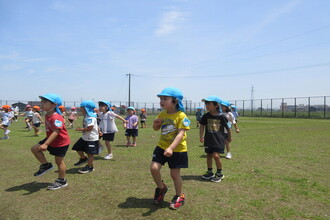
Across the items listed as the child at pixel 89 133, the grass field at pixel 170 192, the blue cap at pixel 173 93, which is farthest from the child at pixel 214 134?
the child at pixel 89 133

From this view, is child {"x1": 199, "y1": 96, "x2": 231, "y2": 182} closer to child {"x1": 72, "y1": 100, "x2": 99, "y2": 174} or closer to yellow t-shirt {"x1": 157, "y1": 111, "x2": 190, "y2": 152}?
yellow t-shirt {"x1": 157, "y1": 111, "x2": 190, "y2": 152}

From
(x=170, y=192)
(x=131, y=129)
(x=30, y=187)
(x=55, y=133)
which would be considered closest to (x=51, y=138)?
(x=55, y=133)

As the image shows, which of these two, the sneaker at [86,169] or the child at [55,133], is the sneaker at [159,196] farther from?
the sneaker at [86,169]

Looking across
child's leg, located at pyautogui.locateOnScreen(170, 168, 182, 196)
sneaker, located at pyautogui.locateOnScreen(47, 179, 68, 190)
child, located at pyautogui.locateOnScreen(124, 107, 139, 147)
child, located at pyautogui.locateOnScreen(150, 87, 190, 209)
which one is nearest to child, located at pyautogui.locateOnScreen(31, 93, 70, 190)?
sneaker, located at pyautogui.locateOnScreen(47, 179, 68, 190)

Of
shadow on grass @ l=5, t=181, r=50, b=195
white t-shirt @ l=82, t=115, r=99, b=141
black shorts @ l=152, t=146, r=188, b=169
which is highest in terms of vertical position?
white t-shirt @ l=82, t=115, r=99, b=141

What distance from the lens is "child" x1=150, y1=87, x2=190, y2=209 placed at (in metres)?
4.14

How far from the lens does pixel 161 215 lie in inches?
150

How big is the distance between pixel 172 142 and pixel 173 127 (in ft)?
0.80

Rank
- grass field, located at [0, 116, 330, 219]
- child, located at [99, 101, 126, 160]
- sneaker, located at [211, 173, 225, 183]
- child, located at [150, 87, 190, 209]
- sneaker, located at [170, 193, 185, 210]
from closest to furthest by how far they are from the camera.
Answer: grass field, located at [0, 116, 330, 219]
sneaker, located at [170, 193, 185, 210]
child, located at [150, 87, 190, 209]
sneaker, located at [211, 173, 225, 183]
child, located at [99, 101, 126, 160]

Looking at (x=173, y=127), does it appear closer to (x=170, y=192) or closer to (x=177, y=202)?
(x=177, y=202)

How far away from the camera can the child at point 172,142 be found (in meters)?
4.14

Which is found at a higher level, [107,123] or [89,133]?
[107,123]

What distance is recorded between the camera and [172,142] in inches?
165

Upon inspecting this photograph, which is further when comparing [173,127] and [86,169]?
[86,169]
